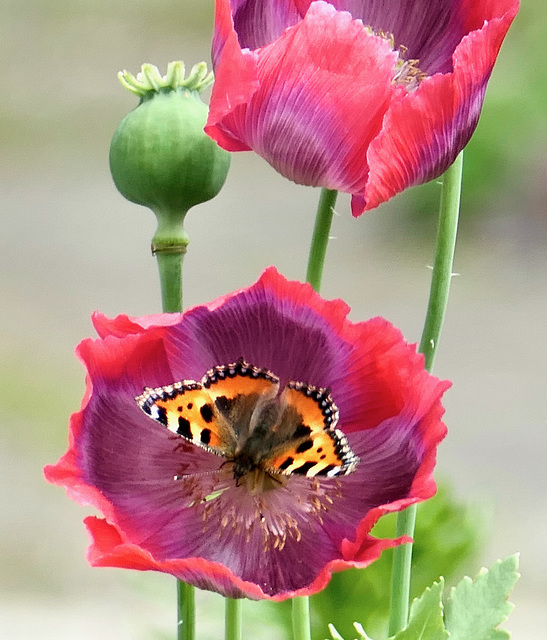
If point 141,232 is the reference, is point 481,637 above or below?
below

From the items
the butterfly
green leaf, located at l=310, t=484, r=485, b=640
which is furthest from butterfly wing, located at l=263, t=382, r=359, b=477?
green leaf, located at l=310, t=484, r=485, b=640

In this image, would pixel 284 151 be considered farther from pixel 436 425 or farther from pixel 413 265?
pixel 413 265

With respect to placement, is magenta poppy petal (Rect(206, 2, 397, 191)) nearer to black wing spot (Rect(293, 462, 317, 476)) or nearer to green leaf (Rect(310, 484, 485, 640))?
black wing spot (Rect(293, 462, 317, 476))

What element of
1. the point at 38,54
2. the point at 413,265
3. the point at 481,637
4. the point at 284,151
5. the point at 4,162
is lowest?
the point at 481,637

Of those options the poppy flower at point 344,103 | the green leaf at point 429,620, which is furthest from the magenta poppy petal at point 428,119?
the green leaf at point 429,620

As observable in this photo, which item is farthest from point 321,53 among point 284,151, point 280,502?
point 280,502

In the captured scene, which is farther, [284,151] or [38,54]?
[38,54]

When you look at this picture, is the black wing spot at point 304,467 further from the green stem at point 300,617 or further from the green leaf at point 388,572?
the green leaf at point 388,572
